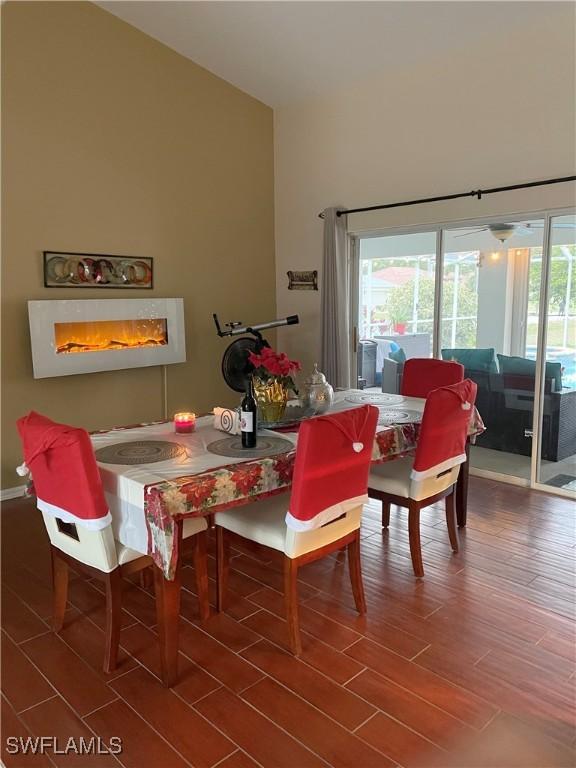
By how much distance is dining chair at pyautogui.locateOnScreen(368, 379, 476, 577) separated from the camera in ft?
9.20

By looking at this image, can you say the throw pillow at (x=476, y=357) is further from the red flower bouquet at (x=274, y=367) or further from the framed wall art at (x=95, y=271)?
the framed wall art at (x=95, y=271)

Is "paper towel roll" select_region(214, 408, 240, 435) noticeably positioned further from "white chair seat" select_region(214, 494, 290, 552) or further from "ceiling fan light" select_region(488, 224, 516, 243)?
"ceiling fan light" select_region(488, 224, 516, 243)

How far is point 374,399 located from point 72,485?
1.93 metres

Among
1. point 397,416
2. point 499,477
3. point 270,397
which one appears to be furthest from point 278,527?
point 499,477

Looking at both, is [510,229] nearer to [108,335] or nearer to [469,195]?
[469,195]

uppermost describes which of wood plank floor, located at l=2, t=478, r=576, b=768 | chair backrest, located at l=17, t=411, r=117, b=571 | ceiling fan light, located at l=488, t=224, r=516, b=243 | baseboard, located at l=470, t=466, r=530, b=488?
ceiling fan light, located at l=488, t=224, r=516, b=243

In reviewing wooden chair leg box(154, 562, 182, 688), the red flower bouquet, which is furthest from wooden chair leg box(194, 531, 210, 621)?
the red flower bouquet

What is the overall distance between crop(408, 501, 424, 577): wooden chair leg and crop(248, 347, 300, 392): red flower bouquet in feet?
2.75

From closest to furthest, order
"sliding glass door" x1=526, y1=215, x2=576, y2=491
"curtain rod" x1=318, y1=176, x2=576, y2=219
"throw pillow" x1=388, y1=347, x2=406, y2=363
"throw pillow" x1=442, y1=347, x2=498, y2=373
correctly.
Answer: "curtain rod" x1=318, y1=176, x2=576, y2=219 < "sliding glass door" x1=526, y1=215, x2=576, y2=491 < "throw pillow" x1=442, y1=347, x2=498, y2=373 < "throw pillow" x1=388, y1=347, x2=406, y2=363

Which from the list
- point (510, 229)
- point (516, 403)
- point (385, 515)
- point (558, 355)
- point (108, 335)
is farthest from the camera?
point (108, 335)

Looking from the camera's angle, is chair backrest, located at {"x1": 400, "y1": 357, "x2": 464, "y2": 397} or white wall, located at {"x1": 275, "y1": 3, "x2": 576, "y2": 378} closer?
chair backrest, located at {"x1": 400, "y1": 357, "x2": 464, "y2": 397}

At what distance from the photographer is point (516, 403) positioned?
4.48 m

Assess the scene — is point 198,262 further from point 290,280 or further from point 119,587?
point 119,587

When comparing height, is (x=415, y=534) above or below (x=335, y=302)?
below
